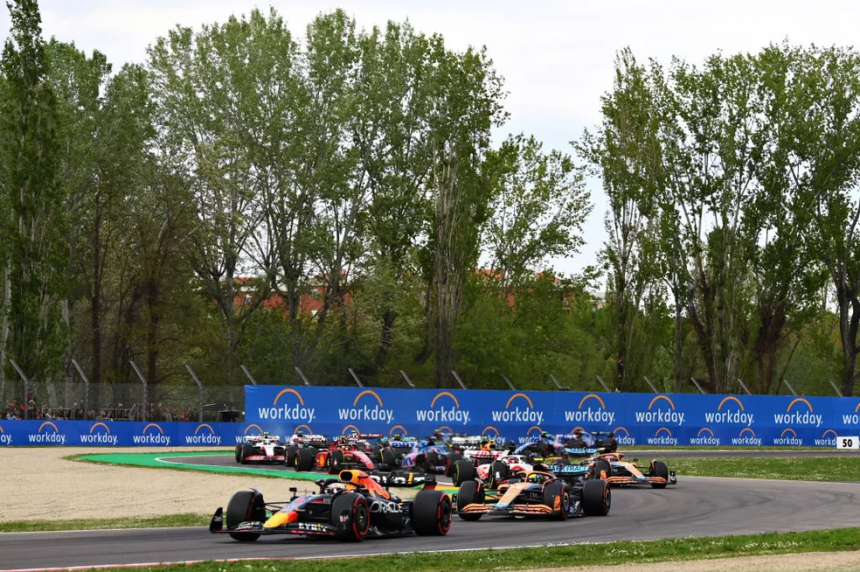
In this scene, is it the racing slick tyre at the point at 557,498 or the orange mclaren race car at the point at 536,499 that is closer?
the orange mclaren race car at the point at 536,499

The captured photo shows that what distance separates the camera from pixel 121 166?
66.5 m

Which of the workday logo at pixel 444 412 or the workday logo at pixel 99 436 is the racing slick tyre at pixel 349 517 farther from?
the workday logo at pixel 444 412

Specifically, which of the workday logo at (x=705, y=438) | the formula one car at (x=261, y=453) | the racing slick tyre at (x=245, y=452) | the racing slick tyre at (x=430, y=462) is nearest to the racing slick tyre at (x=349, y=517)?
the racing slick tyre at (x=430, y=462)

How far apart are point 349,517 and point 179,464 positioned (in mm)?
20477

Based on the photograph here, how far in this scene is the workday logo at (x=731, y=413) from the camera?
57.0 m

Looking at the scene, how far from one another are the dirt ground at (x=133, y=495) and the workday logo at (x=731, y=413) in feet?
102

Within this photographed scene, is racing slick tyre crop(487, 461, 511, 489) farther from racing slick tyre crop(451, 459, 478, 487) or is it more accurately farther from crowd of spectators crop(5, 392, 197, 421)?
crowd of spectators crop(5, 392, 197, 421)

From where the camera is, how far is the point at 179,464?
1423 inches

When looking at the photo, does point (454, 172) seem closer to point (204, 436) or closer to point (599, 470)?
point (204, 436)

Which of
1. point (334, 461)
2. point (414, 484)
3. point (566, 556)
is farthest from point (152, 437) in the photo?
point (566, 556)

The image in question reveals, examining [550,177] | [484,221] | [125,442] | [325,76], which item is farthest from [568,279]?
[125,442]

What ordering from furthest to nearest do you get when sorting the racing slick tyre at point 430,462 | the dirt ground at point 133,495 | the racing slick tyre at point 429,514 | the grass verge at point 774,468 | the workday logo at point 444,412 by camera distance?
the workday logo at point 444,412 < the grass verge at point 774,468 < the racing slick tyre at point 430,462 < the racing slick tyre at point 429,514 < the dirt ground at point 133,495

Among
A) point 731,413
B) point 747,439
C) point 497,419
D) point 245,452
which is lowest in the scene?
point 747,439

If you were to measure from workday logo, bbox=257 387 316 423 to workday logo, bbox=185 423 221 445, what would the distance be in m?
3.22
